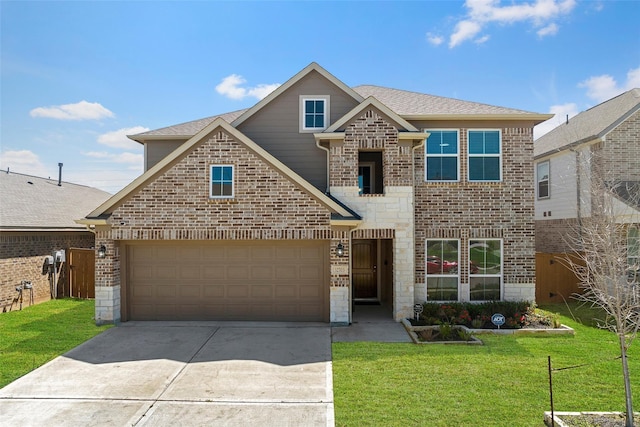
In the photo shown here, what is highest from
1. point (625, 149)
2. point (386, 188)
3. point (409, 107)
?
point (409, 107)

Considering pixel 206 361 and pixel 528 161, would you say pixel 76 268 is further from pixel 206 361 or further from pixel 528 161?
pixel 528 161

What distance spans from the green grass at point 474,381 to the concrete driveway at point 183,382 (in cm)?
55

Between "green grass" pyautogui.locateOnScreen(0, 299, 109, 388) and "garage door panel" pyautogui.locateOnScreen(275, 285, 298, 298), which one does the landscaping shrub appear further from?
"green grass" pyautogui.locateOnScreen(0, 299, 109, 388)

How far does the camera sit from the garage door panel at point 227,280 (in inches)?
416

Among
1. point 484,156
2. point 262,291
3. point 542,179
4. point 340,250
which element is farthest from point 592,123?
point 262,291

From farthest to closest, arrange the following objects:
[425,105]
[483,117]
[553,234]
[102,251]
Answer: [553,234], [425,105], [483,117], [102,251]

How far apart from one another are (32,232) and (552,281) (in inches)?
719

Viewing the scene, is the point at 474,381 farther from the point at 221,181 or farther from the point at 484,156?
the point at 221,181

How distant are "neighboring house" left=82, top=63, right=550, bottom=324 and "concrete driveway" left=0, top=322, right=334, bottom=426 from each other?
1311 millimetres

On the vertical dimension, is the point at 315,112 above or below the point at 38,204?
above

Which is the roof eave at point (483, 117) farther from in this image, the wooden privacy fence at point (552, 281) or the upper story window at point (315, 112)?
the wooden privacy fence at point (552, 281)

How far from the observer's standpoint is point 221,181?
10172 millimetres

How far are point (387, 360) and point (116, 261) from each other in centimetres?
755

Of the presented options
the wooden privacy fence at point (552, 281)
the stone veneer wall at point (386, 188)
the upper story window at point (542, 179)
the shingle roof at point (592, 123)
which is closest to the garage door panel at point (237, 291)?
the stone veneer wall at point (386, 188)
